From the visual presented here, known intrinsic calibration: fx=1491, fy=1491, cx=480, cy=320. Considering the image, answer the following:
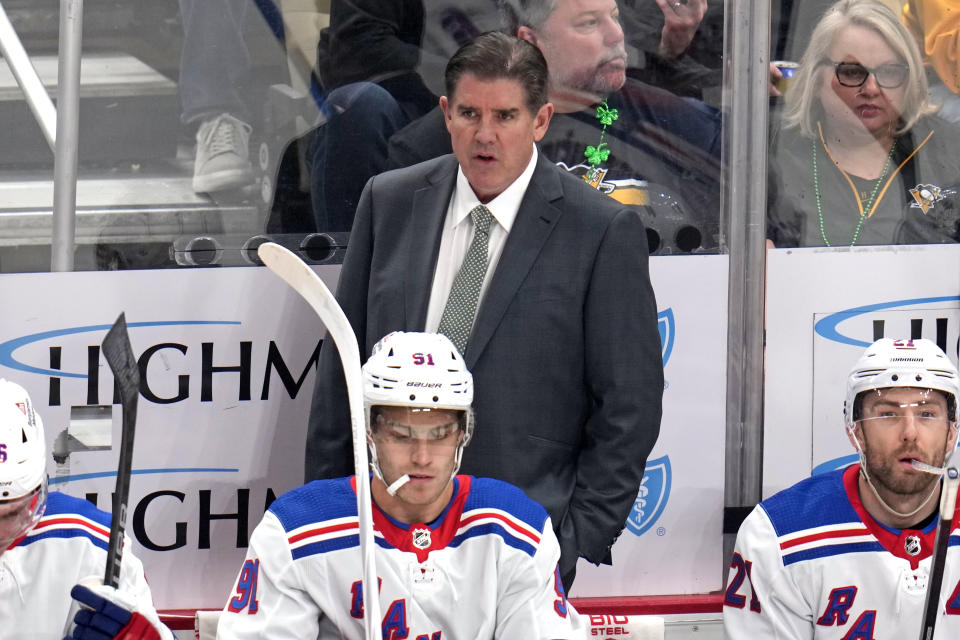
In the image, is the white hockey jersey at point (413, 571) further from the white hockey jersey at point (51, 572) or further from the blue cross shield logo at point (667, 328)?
the blue cross shield logo at point (667, 328)

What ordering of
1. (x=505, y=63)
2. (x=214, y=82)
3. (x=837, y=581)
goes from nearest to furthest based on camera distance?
(x=837, y=581) → (x=505, y=63) → (x=214, y=82)

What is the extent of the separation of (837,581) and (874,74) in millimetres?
1440

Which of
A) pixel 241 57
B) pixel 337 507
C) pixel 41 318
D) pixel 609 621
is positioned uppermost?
pixel 241 57

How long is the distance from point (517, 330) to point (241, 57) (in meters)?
0.97

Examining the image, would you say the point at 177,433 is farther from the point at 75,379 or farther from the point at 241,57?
the point at 241,57

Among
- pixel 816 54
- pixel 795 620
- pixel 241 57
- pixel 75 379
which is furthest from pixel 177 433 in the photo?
pixel 816 54

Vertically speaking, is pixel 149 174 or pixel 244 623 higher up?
pixel 149 174

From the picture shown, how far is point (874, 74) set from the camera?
3596 mm

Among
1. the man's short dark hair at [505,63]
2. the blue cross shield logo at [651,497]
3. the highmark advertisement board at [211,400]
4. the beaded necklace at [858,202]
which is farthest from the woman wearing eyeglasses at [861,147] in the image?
the man's short dark hair at [505,63]

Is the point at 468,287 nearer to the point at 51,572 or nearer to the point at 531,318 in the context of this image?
the point at 531,318

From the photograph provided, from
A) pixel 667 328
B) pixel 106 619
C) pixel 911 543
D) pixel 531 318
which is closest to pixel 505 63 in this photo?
pixel 531 318

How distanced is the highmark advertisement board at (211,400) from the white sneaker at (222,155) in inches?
8.0

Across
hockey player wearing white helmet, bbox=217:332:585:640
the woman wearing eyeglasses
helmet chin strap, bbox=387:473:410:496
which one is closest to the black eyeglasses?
the woman wearing eyeglasses

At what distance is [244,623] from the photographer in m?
2.43
